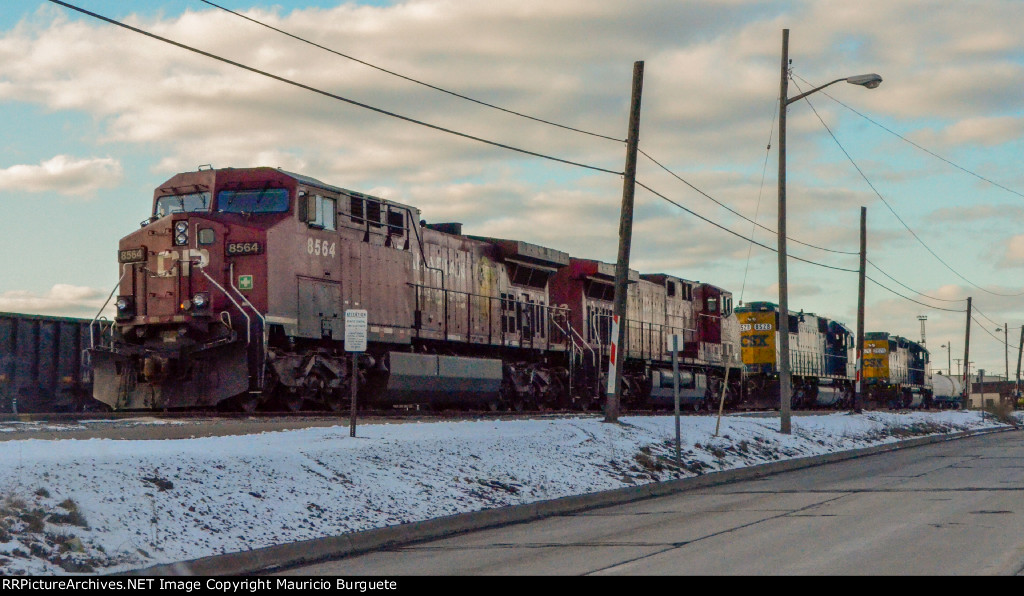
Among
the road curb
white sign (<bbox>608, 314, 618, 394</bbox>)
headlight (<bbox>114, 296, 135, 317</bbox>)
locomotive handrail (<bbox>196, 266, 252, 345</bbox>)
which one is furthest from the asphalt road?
headlight (<bbox>114, 296, 135, 317</bbox>)

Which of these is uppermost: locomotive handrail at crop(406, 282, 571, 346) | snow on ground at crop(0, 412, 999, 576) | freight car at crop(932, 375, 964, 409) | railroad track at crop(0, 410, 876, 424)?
locomotive handrail at crop(406, 282, 571, 346)

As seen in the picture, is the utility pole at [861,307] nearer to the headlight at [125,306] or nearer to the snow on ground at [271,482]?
the snow on ground at [271,482]

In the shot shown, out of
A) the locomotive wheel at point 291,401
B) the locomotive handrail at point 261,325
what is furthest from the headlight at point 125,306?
the locomotive wheel at point 291,401

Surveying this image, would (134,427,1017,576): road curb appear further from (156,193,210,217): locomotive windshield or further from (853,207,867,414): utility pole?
(853,207,867,414): utility pole

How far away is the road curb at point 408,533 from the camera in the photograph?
29.8 feet

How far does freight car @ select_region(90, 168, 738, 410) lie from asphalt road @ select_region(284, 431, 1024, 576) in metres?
7.88

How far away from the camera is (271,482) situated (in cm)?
1133

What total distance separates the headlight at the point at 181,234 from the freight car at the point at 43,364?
5.44 metres

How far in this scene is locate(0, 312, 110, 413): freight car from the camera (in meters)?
23.7

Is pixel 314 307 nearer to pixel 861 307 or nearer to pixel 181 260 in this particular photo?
pixel 181 260

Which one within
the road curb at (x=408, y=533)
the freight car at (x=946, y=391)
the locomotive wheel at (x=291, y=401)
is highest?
the locomotive wheel at (x=291, y=401)

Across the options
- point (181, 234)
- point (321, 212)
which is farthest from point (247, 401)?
point (321, 212)
